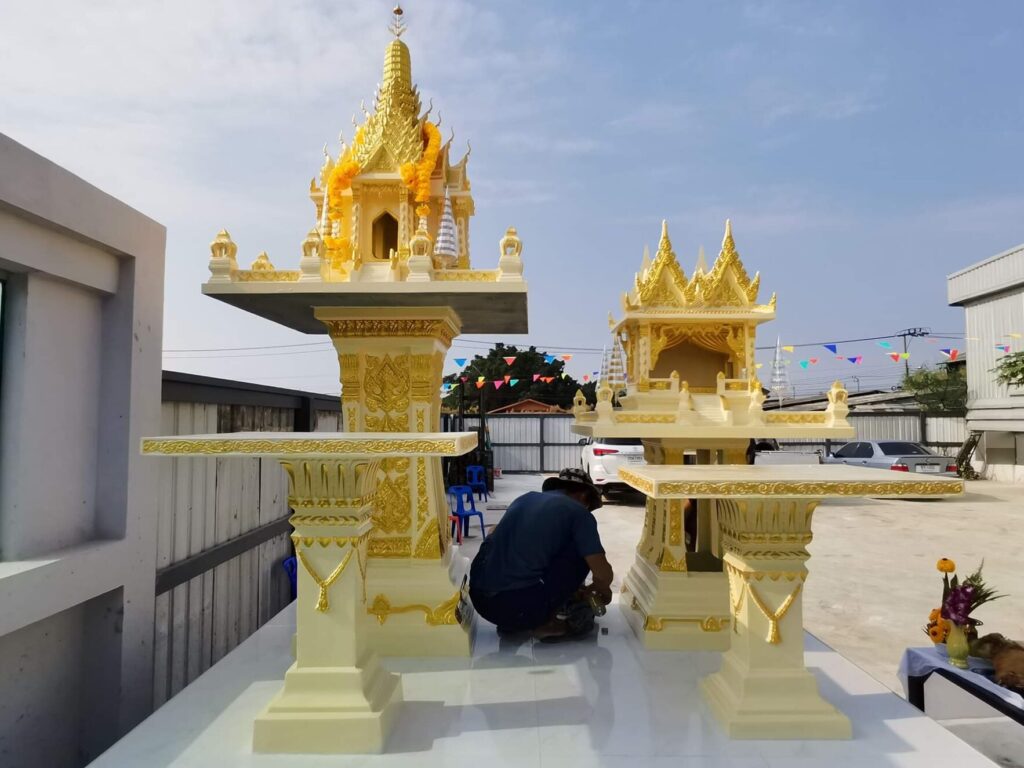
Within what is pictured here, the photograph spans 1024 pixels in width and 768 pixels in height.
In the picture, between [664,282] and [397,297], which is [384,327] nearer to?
[397,297]

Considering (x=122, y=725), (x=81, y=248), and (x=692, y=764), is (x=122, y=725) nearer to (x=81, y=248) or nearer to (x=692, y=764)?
(x=81, y=248)

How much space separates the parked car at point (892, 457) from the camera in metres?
14.9

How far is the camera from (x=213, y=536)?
470cm

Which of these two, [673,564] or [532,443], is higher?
[532,443]

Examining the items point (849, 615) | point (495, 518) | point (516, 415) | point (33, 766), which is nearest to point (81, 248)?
point (33, 766)

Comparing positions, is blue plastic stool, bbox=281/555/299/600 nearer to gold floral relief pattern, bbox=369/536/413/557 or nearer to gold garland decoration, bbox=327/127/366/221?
gold floral relief pattern, bbox=369/536/413/557

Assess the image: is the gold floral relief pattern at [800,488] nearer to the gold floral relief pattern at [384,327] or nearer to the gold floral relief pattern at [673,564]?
the gold floral relief pattern at [673,564]

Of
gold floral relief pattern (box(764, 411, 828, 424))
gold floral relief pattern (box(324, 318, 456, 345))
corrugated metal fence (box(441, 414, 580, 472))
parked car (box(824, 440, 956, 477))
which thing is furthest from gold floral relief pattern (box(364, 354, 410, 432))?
corrugated metal fence (box(441, 414, 580, 472))

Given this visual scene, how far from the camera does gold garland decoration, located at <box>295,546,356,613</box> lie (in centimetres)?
322

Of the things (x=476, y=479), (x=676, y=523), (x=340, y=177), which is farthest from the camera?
(x=476, y=479)

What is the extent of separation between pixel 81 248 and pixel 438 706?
3232 millimetres

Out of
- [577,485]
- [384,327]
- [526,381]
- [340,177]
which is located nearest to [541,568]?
[577,485]

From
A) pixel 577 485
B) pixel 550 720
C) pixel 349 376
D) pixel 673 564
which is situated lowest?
pixel 550 720

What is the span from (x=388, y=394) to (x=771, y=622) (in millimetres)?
3001
